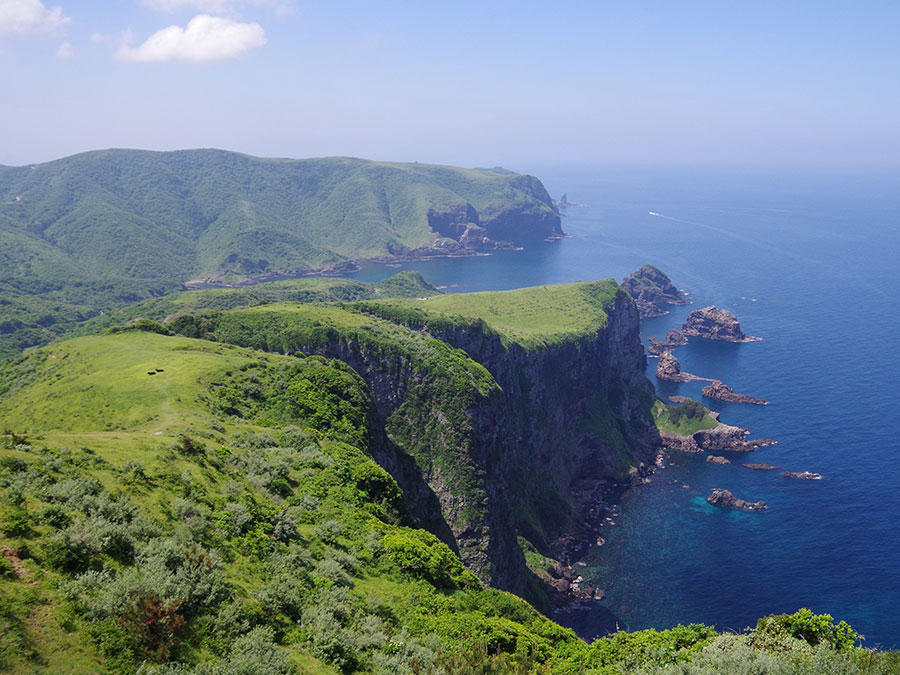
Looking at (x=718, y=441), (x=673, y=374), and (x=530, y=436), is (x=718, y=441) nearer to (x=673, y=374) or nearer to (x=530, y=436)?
(x=673, y=374)

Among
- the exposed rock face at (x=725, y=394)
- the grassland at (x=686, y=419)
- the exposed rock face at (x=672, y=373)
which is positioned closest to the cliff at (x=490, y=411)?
the grassland at (x=686, y=419)

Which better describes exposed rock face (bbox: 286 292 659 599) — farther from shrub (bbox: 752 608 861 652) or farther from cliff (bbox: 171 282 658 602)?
shrub (bbox: 752 608 861 652)

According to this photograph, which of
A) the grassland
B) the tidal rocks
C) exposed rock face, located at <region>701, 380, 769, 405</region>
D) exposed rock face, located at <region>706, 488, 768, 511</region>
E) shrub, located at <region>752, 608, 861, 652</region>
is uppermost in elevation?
shrub, located at <region>752, 608, 861, 652</region>

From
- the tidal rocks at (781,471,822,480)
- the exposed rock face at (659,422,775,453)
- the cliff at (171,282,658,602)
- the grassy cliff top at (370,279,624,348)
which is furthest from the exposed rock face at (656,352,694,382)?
the tidal rocks at (781,471,822,480)

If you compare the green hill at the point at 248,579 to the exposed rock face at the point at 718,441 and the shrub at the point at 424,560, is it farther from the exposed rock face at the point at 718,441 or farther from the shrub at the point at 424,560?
the exposed rock face at the point at 718,441

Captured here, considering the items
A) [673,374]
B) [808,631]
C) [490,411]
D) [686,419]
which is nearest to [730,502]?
[686,419]
